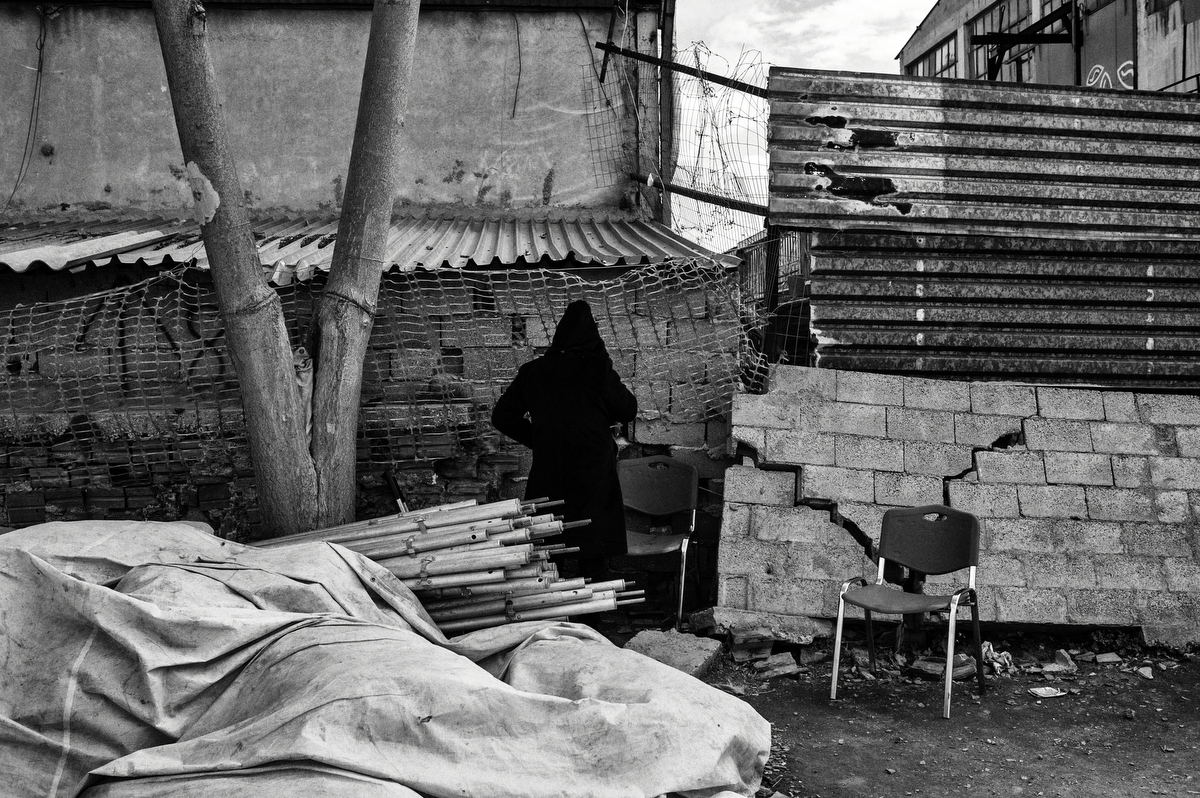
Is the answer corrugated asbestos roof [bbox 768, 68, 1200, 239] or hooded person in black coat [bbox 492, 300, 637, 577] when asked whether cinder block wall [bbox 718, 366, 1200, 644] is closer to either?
hooded person in black coat [bbox 492, 300, 637, 577]

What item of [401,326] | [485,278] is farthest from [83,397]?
[485,278]

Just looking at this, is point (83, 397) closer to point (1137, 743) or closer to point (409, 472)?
point (409, 472)

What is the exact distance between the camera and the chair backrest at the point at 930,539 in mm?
5469

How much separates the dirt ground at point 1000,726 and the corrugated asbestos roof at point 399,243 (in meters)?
3.05

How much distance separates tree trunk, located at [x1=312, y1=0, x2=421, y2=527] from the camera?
5.17 meters

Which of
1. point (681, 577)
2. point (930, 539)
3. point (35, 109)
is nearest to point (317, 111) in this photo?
point (35, 109)

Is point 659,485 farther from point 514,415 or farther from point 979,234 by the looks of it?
point 979,234

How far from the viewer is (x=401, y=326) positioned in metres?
6.79

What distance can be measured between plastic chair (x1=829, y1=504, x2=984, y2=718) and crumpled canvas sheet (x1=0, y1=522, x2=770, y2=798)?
177 cm

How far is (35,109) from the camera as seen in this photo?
8.96 m

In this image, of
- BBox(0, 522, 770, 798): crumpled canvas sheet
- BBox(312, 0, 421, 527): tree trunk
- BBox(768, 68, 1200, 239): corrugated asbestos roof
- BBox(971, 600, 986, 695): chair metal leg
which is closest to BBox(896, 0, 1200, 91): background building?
BBox(768, 68, 1200, 239): corrugated asbestos roof

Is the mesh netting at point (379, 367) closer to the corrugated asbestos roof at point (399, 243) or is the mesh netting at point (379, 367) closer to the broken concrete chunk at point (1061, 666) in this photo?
the corrugated asbestos roof at point (399, 243)

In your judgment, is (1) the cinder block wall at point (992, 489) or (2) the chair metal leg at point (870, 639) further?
(1) the cinder block wall at point (992, 489)

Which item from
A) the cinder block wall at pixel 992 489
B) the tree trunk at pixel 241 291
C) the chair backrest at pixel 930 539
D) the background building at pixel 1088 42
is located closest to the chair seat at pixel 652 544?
the cinder block wall at pixel 992 489
